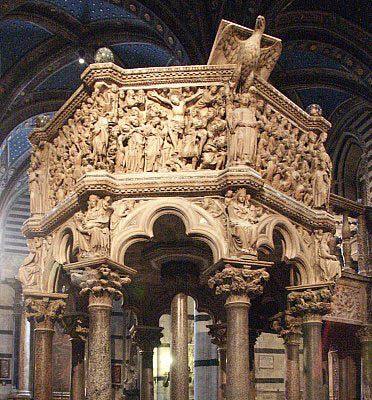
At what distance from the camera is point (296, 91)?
21594 mm

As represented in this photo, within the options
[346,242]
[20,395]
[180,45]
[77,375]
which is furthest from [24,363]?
[77,375]

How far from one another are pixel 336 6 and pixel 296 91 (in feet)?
10.6

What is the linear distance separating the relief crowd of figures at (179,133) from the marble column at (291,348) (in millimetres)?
1717

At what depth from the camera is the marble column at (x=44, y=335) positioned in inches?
395

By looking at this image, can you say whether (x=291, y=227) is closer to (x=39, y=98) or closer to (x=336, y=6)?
(x=336, y=6)

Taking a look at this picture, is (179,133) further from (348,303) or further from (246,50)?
(348,303)

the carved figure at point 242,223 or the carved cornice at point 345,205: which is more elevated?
the carved cornice at point 345,205

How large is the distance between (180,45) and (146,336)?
671cm

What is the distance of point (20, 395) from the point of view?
2655cm

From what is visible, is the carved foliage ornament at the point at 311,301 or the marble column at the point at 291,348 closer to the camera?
the carved foliage ornament at the point at 311,301

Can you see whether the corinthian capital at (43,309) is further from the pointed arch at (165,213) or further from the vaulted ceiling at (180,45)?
the vaulted ceiling at (180,45)

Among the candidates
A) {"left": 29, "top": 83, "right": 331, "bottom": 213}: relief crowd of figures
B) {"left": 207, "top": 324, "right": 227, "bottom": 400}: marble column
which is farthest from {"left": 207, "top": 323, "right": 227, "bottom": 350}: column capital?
{"left": 29, "top": 83, "right": 331, "bottom": 213}: relief crowd of figures

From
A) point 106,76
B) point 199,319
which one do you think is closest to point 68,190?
point 106,76

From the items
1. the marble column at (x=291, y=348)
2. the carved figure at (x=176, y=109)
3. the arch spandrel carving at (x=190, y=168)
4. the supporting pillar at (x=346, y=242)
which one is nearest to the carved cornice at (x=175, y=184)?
the arch spandrel carving at (x=190, y=168)
